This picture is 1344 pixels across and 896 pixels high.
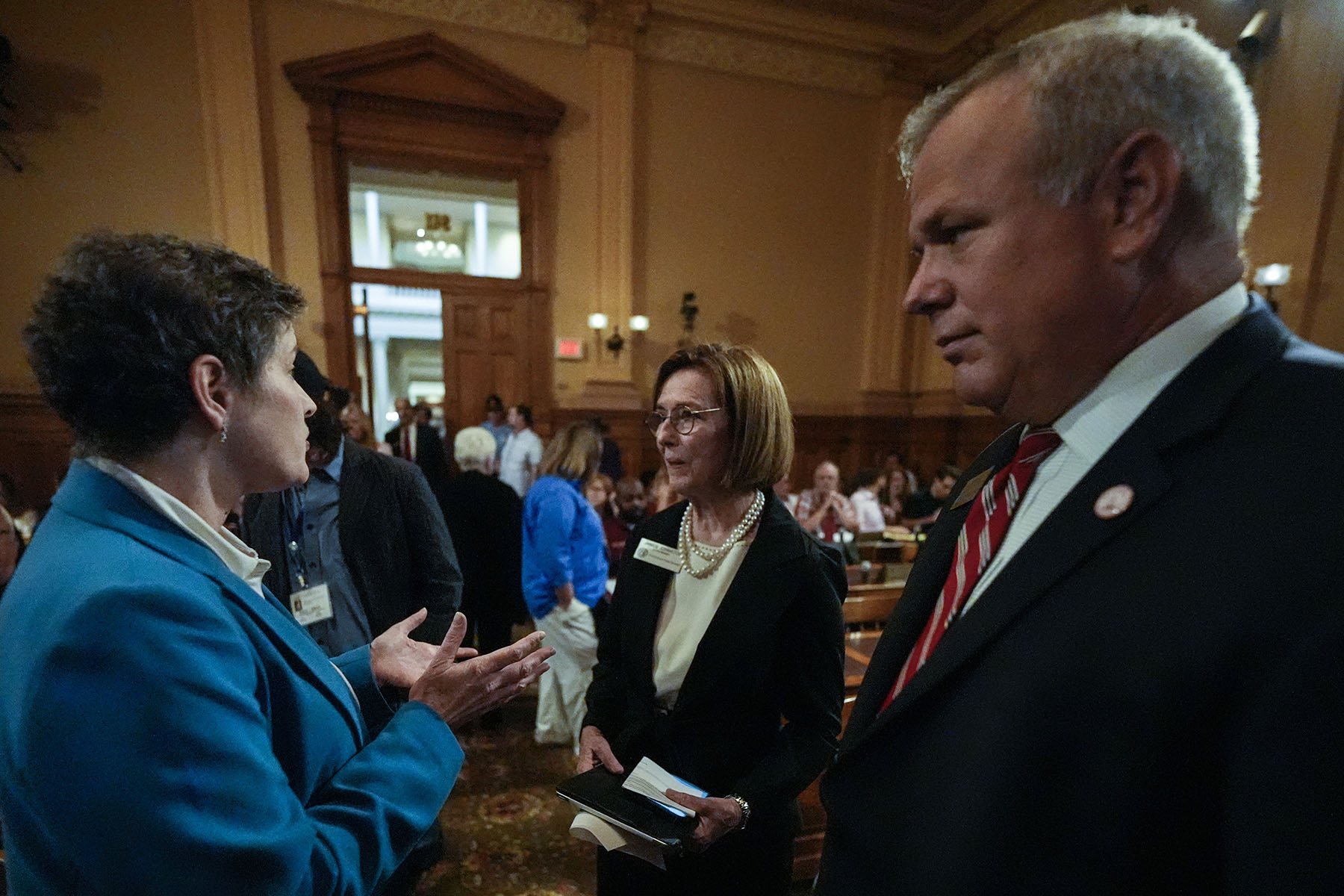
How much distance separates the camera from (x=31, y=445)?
6.07 meters

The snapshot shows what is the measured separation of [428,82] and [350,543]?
6.58 m

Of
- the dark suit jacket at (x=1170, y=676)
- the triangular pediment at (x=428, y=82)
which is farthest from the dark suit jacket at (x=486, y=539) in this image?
the triangular pediment at (x=428, y=82)

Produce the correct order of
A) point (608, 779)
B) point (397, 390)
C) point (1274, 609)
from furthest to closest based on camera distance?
point (397, 390) → point (608, 779) → point (1274, 609)

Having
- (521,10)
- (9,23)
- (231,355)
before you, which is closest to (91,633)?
(231,355)

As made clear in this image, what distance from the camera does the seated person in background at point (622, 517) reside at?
4.03 m

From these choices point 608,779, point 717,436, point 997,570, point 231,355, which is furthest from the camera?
point 717,436

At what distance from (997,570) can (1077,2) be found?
840cm

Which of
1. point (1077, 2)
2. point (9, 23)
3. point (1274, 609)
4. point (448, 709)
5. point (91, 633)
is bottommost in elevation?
point (448, 709)

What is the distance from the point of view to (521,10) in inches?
267

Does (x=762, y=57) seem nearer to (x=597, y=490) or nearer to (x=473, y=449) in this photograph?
(x=597, y=490)

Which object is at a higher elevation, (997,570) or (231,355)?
(231,355)

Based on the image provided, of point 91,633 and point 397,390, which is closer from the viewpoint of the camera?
point 91,633

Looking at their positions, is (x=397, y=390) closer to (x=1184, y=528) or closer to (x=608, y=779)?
(x=608, y=779)

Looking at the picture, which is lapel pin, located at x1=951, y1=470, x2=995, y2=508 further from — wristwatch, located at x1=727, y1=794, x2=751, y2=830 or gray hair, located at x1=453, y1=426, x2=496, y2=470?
gray hair, located at x1=453, y1=426, x2=496, y2=470
